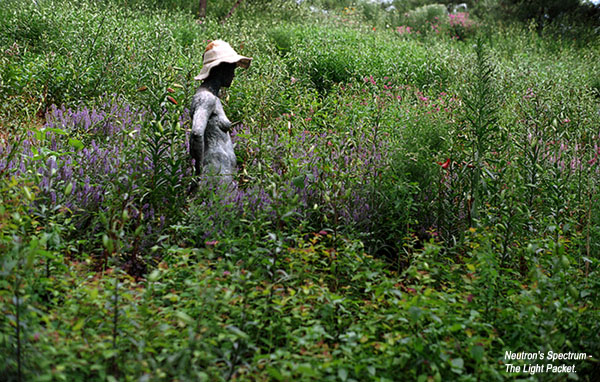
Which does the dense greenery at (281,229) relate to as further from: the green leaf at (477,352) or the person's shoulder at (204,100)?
the person's shoulder at (204,100)

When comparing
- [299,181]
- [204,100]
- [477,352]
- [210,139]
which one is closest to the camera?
[477,352]

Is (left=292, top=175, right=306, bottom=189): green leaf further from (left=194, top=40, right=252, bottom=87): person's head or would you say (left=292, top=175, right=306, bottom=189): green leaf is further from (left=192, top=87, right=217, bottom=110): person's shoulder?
(left=194, top=40, right=252, bottom=87): person's head

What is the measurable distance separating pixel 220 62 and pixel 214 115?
46cm

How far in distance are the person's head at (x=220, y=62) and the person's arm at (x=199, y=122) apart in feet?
0.70

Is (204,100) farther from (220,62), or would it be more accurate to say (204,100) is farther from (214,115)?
(220,62)

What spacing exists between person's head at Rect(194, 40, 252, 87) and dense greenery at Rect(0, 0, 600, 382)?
450mm

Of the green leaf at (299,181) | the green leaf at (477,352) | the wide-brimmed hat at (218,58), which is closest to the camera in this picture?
the green leaf at (477,352)

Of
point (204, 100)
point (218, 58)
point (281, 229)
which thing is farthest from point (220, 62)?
point (281, 229)

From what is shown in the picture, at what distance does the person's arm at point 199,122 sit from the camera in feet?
13.0

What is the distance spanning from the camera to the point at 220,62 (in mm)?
4270

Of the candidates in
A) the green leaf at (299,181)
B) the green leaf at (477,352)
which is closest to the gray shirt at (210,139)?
the green leaf at (299,181)

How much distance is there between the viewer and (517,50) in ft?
40.8

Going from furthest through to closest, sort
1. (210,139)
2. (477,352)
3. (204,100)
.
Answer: (210,139) < (204,100) < (477,352)

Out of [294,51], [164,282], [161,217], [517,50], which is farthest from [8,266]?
[517,50]
